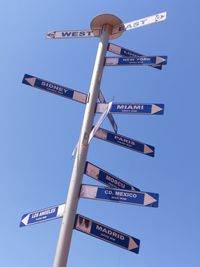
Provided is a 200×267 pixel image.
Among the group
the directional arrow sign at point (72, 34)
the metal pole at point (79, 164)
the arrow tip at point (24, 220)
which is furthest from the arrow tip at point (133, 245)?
the directional arrow sign at point (72, 34)

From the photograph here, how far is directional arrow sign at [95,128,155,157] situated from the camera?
18.7ft

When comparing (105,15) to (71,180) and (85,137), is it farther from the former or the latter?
(71,180)

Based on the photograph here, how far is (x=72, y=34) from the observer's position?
23.0 feet

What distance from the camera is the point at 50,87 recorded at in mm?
6086

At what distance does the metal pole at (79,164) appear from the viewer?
15.3ft

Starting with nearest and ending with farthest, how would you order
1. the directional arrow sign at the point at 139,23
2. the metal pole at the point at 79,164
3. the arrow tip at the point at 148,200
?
1. the metal pole at the point at 79,164
2. the arrow tip at the point at 148,200
3. the directional arrow sign at the point at 139,23

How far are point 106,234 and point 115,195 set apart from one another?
1.72 ft

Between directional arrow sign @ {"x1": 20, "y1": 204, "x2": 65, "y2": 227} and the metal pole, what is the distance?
0.65 feet

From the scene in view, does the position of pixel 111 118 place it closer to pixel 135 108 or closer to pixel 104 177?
pixel 135 108

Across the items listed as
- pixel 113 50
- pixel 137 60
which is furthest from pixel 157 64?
pixel 113 50

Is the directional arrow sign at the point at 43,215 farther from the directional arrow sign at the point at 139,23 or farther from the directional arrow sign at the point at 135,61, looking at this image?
the directional arrow sign at the point at 139,23

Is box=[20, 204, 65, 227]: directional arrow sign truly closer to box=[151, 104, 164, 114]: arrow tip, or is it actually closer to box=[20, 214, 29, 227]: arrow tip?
box=[20, 214, 29, 227]: arrow tip

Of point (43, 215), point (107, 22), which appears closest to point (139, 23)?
point (107, 22)

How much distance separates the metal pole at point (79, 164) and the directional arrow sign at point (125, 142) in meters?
0.28
